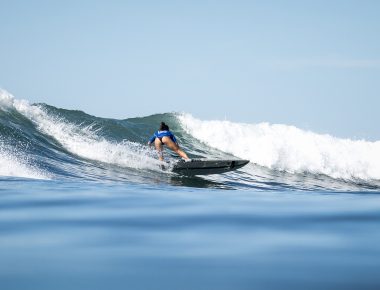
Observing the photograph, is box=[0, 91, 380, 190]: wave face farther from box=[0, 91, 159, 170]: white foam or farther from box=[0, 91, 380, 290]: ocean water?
box=[0, 91, 380, 290]: ocean water

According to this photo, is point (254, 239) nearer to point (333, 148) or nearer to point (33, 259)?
point (33, 259)

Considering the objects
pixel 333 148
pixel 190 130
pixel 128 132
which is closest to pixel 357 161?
pixel 333 148

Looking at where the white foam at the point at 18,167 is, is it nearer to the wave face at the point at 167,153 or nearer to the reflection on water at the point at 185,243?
the wave face at the point at 167,153

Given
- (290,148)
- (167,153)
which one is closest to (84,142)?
(167,153)

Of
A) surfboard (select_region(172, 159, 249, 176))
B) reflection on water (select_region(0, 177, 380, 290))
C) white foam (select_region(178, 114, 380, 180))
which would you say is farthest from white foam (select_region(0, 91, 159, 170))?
reflection on water (select_region(0, 177, 380, 290))

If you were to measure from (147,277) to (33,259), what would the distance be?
0.60m

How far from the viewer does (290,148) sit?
79.2 ft

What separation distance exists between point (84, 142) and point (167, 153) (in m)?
2.72

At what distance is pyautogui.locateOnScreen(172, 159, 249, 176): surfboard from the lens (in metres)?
13.3

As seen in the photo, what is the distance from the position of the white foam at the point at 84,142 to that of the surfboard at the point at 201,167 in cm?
91

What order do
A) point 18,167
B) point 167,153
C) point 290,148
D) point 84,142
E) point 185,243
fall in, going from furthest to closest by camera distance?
point 290,148, point 167,153, point 84,142, point 18,167, point 185,243

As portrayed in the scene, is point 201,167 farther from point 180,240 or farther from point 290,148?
point 290,148

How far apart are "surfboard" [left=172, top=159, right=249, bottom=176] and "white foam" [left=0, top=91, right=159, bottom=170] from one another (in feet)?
3.00

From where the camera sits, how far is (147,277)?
218 cm
